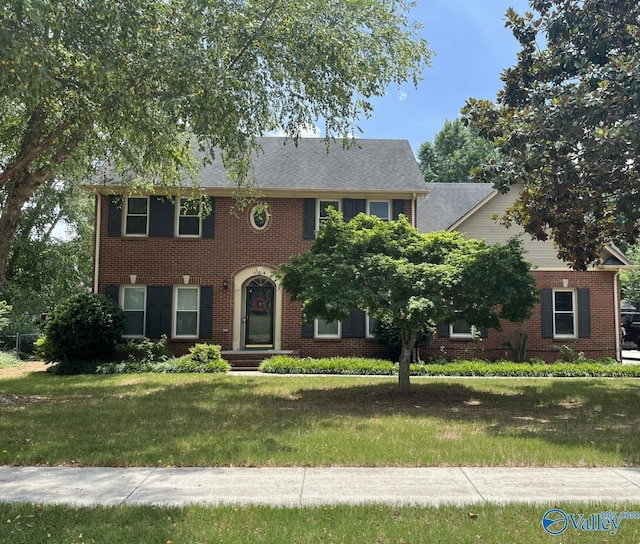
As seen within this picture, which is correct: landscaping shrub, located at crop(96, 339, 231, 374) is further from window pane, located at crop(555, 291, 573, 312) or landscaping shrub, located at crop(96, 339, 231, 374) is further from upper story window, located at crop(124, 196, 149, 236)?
window pane, located at crop(555, 291, 573, 312)

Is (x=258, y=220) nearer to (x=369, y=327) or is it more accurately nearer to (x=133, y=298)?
(x=133, y=298)

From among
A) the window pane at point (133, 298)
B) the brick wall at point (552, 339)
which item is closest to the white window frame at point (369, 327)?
the brick wall at point (552, 339)

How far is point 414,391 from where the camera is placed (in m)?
11.8

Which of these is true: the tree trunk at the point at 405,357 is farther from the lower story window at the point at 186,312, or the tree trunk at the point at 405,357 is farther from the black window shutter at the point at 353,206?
the lower story window at the point at 186,312

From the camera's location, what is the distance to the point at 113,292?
56.5 ft

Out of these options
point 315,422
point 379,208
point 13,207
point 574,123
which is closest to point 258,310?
point 379,208

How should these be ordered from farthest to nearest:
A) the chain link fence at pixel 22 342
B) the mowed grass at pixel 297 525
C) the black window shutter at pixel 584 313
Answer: the chain link fence at pixel 22 342 → the black window shutter at pixel 584 313 → the mowed grass at pixel 297 525

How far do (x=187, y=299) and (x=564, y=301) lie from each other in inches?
490

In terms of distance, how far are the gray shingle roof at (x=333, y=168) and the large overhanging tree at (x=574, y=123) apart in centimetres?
618

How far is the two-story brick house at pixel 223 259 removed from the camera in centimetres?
1730

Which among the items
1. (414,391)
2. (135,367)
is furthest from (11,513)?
(135,367)

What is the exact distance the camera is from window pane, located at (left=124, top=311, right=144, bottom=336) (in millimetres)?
17250

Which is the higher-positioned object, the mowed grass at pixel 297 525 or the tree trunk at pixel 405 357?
the tree trunk at pixel 405 357

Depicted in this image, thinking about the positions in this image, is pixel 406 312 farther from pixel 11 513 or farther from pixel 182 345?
pixel 182 345
